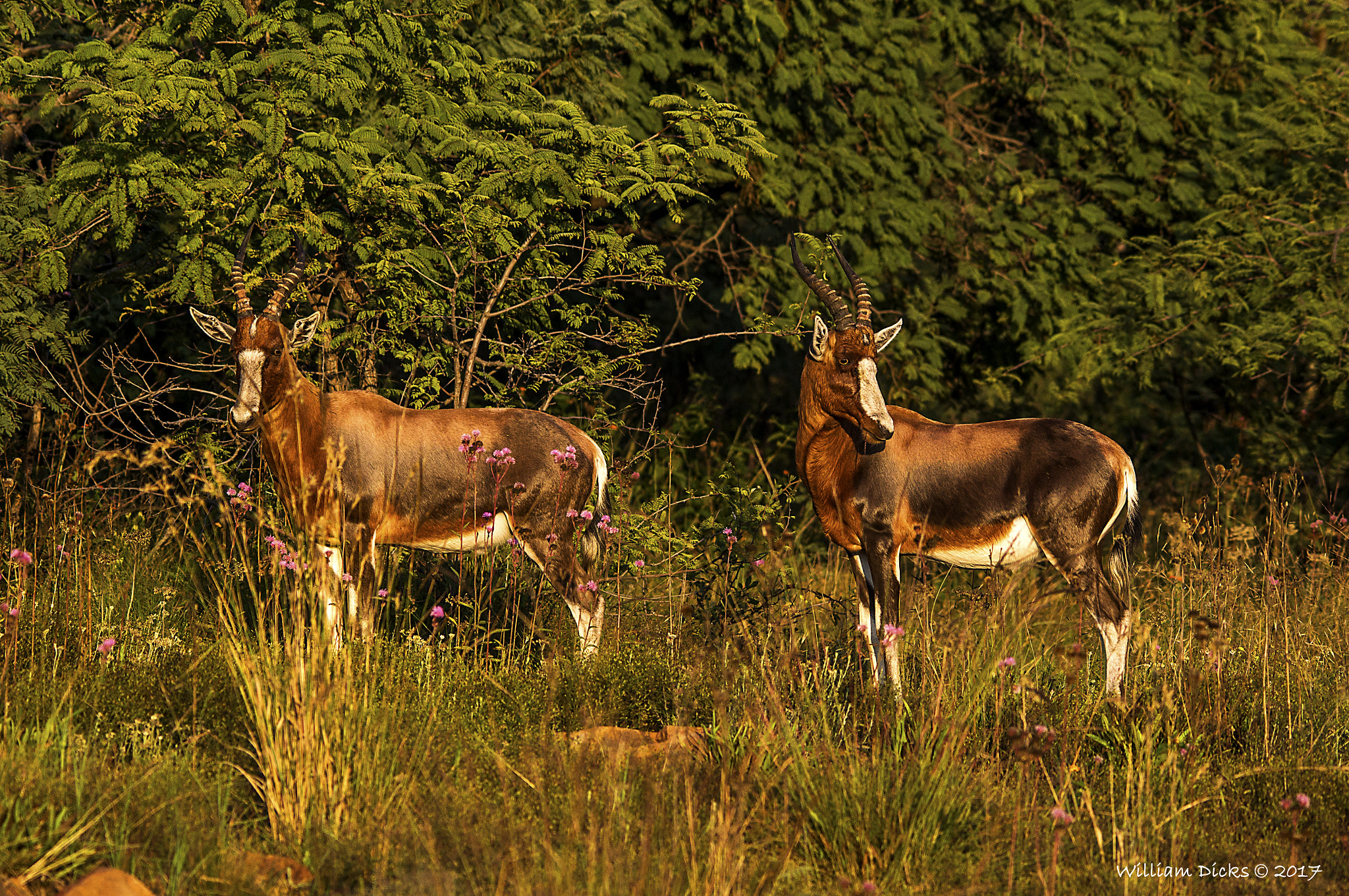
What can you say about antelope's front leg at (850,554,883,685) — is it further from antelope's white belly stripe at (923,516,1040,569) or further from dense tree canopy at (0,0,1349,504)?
dense tree canopy at (0,0,1349,504)

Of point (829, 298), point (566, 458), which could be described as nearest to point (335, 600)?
point (566, 458)

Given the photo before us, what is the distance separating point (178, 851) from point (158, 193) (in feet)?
16.4

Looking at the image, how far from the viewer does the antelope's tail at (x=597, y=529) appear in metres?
7.48

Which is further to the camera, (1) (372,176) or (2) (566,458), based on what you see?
(1) (372,176)

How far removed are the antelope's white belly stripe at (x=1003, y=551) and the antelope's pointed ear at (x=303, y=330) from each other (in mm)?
3767

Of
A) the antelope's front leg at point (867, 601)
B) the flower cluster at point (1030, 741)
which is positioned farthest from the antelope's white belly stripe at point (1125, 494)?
the flower cluster at point (1030, 741)

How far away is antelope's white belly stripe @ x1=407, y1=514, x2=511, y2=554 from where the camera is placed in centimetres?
723

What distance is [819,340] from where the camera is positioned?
289 inches

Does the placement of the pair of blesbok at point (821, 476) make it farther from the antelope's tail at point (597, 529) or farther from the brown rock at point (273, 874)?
the brown rock at point (273, 874)

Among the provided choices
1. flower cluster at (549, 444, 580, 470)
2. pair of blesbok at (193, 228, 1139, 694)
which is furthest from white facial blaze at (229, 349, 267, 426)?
flower cluster at (549, 444, 580, 470)

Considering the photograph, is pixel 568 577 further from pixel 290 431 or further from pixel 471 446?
pixel 290 431

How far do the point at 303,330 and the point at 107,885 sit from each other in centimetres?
418

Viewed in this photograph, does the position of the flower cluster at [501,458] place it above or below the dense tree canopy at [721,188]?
below

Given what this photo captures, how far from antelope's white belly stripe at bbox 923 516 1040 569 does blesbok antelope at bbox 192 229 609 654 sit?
200cm
